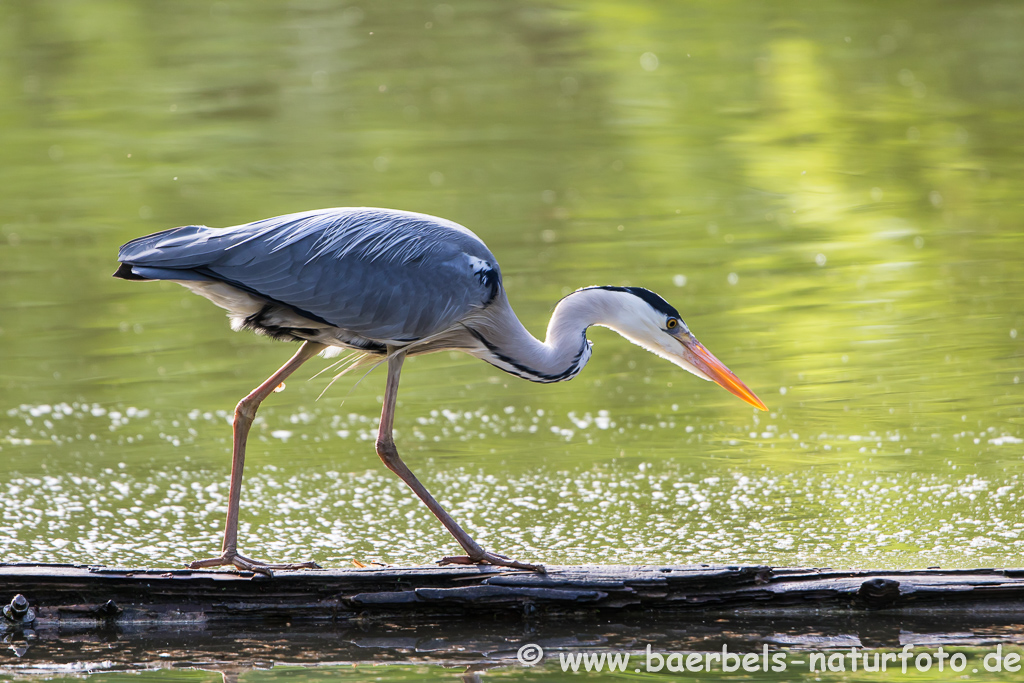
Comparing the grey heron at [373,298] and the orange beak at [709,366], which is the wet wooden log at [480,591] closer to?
the grey heron at [373,298]

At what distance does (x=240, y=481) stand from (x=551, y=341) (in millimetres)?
1495

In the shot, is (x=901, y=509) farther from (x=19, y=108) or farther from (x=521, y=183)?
(x=19, y=108)

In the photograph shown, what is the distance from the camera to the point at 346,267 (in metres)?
5.55

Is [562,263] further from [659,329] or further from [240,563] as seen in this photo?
[240,563]

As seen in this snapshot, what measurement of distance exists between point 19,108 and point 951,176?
990 cm

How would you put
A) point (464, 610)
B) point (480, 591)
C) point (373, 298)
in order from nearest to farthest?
point (480, 591)
point (464, 610)
point (373, 298)

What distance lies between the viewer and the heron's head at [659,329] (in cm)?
593

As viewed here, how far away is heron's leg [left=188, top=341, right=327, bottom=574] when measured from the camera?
519 centimetres

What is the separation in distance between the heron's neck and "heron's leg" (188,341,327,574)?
2.44 feet

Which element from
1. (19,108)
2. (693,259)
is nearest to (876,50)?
(693,259)

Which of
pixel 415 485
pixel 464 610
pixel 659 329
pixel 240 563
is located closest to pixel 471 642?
pixel 464 610

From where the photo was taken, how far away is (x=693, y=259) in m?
9.85

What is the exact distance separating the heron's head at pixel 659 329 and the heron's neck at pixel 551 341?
0.04 metres

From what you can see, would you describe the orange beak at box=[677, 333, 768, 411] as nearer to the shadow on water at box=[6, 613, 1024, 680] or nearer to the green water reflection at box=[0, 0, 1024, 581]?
the green water reflection at box=[0, 0, 1024, 581]
